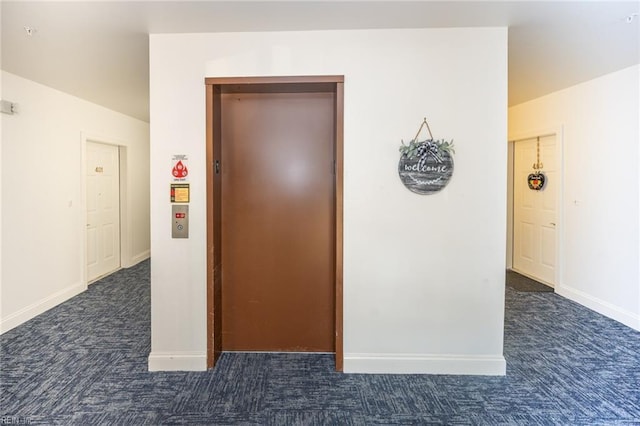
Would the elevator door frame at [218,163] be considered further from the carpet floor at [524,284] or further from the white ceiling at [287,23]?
the carpet floor at [524,284]

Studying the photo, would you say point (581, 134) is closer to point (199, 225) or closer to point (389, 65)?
point (389, 65)

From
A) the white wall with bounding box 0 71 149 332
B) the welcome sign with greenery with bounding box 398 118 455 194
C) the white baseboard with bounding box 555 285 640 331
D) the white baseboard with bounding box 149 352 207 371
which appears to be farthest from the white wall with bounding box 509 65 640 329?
the white wall with bounding box 0 71 149 332

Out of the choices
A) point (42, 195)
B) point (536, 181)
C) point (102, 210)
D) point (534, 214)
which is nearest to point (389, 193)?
point (536, 181)

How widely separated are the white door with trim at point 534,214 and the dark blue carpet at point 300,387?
1.54 m

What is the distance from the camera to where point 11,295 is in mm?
3287

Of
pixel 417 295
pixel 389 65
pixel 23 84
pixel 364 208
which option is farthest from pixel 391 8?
pixel 23 84

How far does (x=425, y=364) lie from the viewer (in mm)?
2516

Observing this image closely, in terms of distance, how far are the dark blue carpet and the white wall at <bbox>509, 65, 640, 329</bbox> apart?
0.65 meters

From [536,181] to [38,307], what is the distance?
6080 mm

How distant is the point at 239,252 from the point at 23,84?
9.30ft

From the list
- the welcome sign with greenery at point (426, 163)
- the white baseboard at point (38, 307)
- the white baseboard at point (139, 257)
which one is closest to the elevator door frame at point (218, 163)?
the welcome sign with greenery at point (426, 163)

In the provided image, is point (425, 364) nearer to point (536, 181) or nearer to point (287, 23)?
point (287, 23)

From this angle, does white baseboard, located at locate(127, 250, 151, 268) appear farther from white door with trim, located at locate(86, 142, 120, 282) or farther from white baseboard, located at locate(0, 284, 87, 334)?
white baseboard, located at locate(0, 284, 87, 334)

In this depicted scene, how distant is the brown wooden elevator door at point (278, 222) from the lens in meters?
2.74
